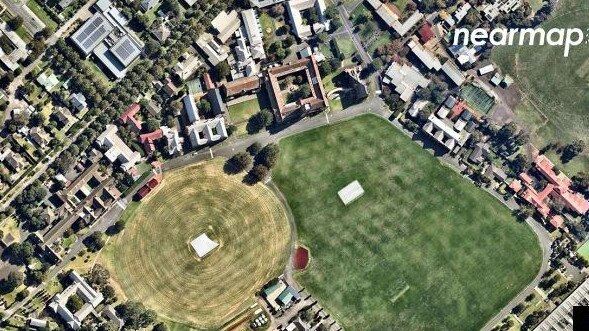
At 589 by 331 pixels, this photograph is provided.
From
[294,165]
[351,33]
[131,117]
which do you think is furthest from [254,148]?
[351,33]

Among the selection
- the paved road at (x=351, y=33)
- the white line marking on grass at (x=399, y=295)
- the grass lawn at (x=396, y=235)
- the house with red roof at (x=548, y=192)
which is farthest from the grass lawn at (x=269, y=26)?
the house with red roof at (x=548, y=192)

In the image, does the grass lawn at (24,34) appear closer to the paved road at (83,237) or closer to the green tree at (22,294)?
the paved road at (83,237)

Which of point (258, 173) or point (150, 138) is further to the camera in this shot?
point (258, 173)

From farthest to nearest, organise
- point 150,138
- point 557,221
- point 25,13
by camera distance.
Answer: point 557,221 < point 25,13 < point 150,138

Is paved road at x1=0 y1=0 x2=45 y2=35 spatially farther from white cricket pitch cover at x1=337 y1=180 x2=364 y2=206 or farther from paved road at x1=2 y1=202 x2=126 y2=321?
white cricket pitch cover at x1=337 y1=180 x2=364 y2=206

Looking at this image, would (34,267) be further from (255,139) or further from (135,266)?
(255,139)

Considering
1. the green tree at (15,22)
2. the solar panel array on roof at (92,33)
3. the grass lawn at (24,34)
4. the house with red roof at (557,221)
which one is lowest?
the house with red roof at (557,221)

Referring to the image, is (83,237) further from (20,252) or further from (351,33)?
(351,33)
